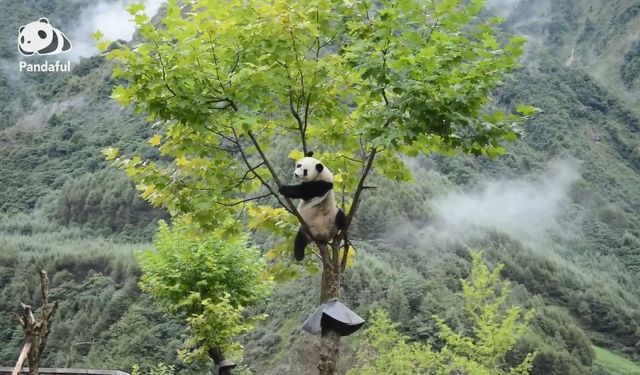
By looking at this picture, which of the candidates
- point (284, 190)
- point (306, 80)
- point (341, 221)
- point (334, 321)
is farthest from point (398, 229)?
point (334, 321)

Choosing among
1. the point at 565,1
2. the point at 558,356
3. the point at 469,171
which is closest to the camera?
the point at 558,356

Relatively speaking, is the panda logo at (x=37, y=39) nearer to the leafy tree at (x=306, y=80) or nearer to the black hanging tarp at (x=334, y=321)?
the leafy tree at (x=306, y=80)

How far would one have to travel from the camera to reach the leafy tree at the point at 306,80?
592 centimetres

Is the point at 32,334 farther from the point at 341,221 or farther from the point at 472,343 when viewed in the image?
the point at 472,343

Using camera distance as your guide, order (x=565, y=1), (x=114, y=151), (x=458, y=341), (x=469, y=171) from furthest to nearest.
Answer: (x=565, y=1)
(x=469, y=171)
(x=458, y=341)
(x=114, y=151)

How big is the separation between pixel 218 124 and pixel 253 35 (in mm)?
918

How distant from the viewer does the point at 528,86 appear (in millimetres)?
76375

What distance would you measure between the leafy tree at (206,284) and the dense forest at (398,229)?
112 cm

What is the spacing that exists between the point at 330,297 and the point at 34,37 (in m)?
45.1

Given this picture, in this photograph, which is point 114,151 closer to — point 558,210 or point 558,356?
point 558,356

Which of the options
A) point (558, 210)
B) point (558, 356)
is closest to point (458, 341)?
point (558, 356)

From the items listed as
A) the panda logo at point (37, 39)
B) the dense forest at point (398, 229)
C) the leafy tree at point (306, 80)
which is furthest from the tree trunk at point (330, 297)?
the panda logo at point (37, 39)

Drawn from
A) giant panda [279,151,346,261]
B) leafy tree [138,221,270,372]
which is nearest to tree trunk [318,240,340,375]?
giant panda [279,151,346,261]

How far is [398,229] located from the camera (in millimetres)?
39812
